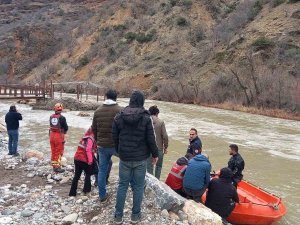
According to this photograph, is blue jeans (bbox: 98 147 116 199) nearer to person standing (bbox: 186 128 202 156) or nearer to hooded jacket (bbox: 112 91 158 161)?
hooded jacket (bbox: 112 91 158 161)

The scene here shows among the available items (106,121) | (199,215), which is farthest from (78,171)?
(199,215)

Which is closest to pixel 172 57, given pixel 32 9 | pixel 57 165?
pixel 57 165

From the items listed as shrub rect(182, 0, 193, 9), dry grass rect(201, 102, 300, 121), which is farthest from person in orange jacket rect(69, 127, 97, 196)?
shrub rect(182, 0, 193, 9)

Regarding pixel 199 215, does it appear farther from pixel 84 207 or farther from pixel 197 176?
pixel 84 207

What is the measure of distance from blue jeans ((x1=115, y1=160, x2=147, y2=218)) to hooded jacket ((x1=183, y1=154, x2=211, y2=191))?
154 centimetres

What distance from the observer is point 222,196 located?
728 cm

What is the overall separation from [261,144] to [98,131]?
12.4 meters

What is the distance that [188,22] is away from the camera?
177ft

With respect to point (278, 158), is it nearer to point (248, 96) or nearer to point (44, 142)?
point (44, 142)

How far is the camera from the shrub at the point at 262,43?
39688 millimetres

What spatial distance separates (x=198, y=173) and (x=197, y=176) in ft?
0.19

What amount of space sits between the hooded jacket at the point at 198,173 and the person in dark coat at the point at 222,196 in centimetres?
23

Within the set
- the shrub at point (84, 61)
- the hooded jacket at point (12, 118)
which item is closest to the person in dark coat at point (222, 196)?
the hooded jacket at point (12, 118)

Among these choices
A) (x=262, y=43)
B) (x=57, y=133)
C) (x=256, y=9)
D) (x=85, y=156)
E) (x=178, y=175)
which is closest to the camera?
(x=85, y=156)
